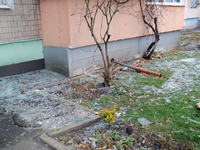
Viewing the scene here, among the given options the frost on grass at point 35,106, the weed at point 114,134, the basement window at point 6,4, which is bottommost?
the weed at point 114,134

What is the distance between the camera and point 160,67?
7004 millimetres

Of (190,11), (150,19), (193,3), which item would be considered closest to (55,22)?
(150,19)

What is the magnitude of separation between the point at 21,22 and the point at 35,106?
3.11 metres

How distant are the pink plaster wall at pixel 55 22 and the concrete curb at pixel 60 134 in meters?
2.92

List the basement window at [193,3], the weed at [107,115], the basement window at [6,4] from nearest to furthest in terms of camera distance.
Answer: the weed at [107,115] → the basement window at [6,4] → the basement window at [193,3]

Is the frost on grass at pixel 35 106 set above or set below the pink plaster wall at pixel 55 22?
below

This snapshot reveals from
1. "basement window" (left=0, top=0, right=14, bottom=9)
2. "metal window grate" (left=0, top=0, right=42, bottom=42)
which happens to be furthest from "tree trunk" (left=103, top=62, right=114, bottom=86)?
"basement window" (left=0, top=0, right=14, bottom=9)

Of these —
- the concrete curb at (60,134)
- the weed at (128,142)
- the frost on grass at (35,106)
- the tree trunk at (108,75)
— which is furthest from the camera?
the tree trunk at (108,75)

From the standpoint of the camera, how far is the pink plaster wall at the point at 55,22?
18.0 feet

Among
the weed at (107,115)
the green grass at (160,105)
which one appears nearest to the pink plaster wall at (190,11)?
the green grass at (160,105)

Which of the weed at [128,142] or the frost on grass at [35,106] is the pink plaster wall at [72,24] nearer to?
the frost on grass at [35,106]

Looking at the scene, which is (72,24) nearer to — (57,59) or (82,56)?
(82,56)

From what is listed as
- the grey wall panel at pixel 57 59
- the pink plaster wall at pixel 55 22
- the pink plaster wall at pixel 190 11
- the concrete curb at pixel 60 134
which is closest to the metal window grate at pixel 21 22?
the pink plaster wall at pixel 55 22

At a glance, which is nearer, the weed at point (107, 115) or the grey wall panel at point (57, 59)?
the weed at point (107, 115)
